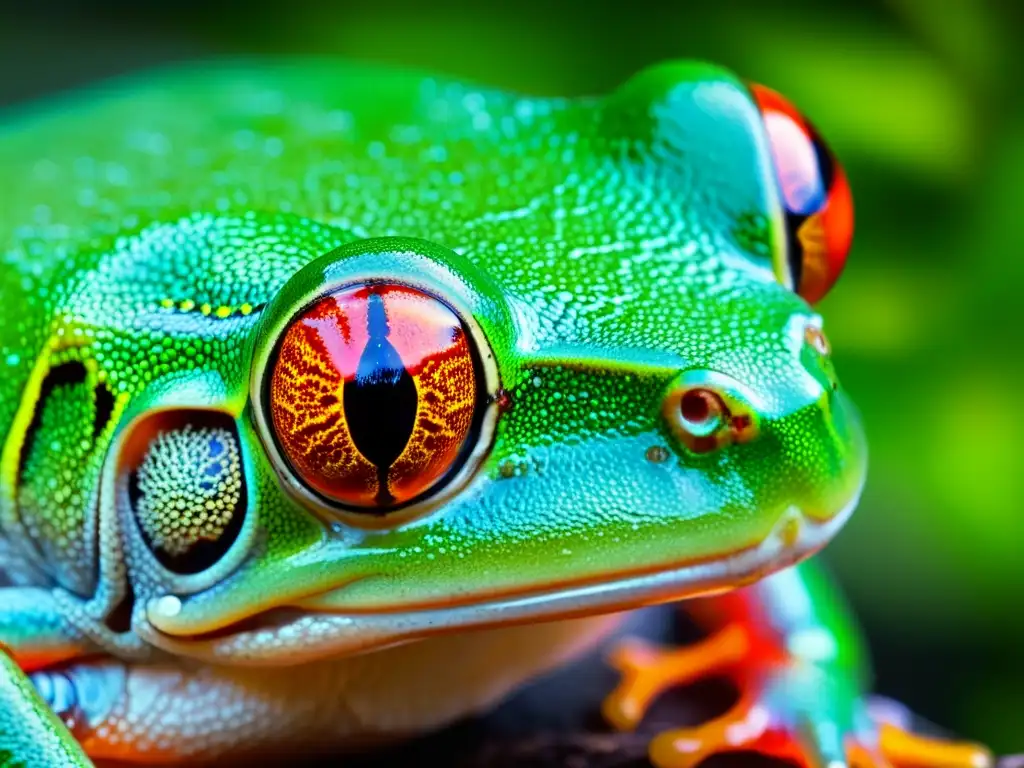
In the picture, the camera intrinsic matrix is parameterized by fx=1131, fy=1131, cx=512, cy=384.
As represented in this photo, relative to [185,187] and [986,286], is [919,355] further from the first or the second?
[185,187]

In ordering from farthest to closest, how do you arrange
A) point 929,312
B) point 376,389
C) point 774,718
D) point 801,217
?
point 929,312 < point 774,718 < point 801,217 < point 376,389

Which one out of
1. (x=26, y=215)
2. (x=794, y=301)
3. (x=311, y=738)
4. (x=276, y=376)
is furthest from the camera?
(x=26, y=215)

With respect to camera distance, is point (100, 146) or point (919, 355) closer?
point (100, 146)

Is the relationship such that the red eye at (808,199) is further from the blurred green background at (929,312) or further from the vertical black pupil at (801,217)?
the blurred green background at (929,312)

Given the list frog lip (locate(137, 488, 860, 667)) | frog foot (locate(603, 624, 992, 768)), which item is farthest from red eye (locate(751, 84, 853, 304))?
frog foot (locate(603, 624, 992, 768))

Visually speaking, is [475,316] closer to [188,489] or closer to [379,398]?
[379,398]

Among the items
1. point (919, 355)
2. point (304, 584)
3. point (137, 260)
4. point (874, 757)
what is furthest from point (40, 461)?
point (919, 355)

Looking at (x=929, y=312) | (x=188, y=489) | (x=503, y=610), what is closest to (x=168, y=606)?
(x=188, y=489)
